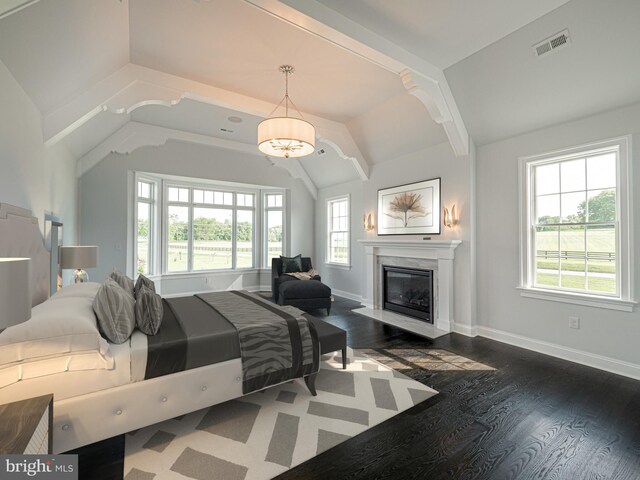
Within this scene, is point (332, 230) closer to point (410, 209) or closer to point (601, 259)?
point (410, 209)

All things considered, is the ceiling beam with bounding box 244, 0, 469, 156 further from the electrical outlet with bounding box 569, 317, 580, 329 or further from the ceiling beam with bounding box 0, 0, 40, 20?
the electrical outlet with bounding box 569, 317, 580, 329

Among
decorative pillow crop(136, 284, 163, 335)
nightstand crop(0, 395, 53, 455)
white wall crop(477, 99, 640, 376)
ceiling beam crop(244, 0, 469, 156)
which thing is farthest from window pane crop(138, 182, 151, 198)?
white wall crop(477, 99, 640, 376)

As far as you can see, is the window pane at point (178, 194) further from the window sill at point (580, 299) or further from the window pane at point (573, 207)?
the window pane at point (573, 207)

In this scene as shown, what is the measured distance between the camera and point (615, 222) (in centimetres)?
301

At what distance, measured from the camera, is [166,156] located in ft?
18.8

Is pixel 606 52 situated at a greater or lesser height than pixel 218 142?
lesser

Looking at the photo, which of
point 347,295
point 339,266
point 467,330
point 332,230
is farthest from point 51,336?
point 332,230

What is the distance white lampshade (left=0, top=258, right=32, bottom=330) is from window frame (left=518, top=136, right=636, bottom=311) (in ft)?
14.7

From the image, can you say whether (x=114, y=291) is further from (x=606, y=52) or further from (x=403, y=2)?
(x=606, y=52)

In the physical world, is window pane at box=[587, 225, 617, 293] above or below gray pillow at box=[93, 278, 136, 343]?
above

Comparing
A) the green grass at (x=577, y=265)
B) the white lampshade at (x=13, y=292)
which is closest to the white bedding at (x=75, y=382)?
the white lampshade at (x=13, y=292)

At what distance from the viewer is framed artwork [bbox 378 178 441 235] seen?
181 inches

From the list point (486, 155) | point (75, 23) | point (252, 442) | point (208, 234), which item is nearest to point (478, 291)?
point (486, 155)

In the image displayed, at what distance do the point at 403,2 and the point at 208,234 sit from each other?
5799 millimetres
